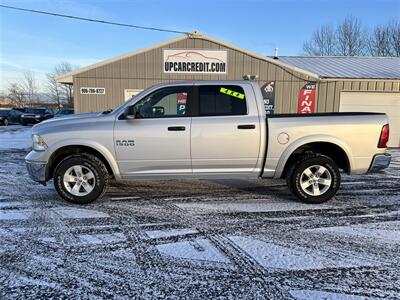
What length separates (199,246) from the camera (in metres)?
3.57

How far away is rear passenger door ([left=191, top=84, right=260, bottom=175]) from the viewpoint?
4969mm

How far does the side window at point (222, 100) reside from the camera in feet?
16.6

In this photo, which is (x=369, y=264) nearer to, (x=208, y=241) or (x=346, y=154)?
(x=208, y=241)

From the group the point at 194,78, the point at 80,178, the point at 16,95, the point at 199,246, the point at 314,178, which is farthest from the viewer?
the point at 16,95

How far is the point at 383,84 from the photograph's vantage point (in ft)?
41.5

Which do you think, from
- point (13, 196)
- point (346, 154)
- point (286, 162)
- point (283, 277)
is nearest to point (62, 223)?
point (13, 196)

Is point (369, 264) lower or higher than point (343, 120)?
lower

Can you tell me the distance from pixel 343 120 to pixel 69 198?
456 centimetres

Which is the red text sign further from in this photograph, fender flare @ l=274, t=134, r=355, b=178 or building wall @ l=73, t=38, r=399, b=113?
fender flare @ l=274, t=134, r=355, b=178

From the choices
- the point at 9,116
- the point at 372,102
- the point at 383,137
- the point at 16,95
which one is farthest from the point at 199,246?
the point at 16,95

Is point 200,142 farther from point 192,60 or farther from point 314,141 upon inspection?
point 192,60

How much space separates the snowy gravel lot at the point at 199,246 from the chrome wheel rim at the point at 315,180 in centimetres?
25

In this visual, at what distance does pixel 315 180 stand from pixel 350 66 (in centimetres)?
1164

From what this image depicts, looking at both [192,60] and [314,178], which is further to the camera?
[192,60]
